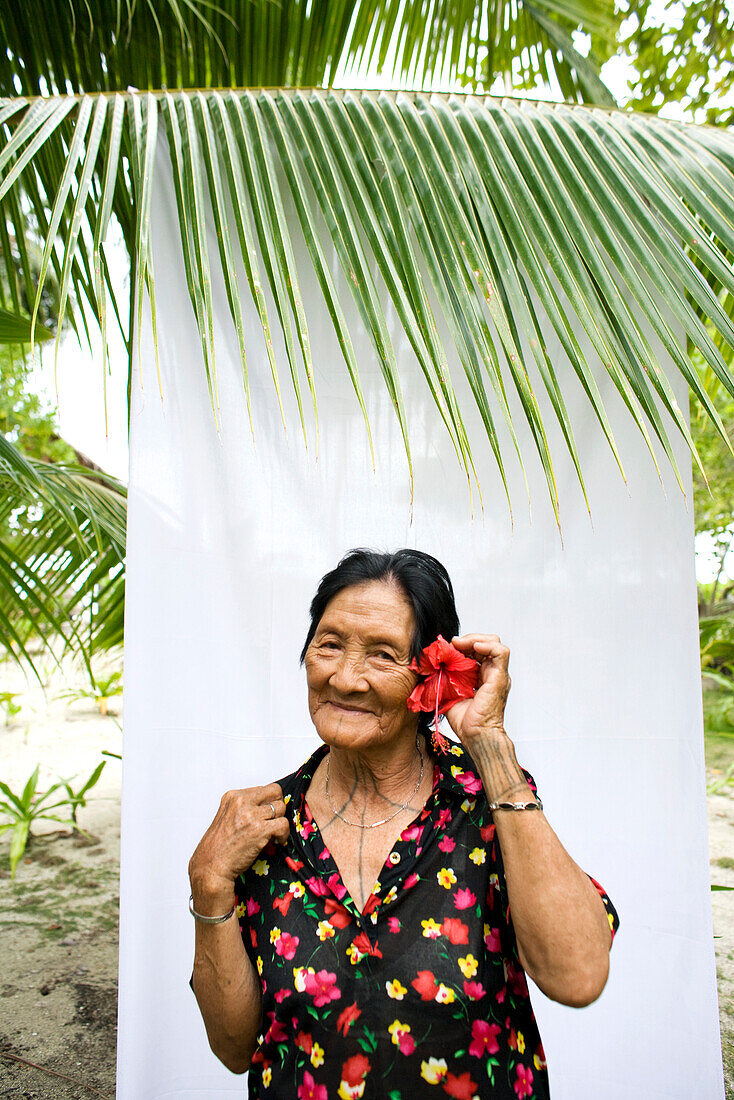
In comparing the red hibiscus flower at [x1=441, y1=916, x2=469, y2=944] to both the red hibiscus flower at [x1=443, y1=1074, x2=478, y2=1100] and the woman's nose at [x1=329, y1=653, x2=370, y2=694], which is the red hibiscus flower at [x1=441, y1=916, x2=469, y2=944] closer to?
the red hibiscus flower at [x1=443, y1=1074, x2=478, y2=1100]

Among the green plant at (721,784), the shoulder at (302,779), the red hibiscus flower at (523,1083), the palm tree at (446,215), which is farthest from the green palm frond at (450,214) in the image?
the green plant at (721,784)

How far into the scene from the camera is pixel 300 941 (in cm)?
152

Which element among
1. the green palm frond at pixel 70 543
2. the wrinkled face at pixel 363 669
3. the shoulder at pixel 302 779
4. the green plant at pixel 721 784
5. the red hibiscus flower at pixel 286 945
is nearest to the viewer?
the red hibiscus flower at pixel 286 945

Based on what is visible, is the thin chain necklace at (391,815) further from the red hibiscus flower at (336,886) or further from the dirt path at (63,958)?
the dirt path at (63,958)

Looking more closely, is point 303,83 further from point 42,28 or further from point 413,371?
point 413,371

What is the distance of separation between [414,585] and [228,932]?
2.47ft

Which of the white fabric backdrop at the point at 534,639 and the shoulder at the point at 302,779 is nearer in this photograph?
the shoulder at the point at 302,779

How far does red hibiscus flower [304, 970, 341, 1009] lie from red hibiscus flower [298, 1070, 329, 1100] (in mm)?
136

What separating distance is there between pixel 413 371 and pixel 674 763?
126 centimetres

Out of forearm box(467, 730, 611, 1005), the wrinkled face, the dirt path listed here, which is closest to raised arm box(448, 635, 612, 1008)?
forearm box(467, 730, 611, 1005)

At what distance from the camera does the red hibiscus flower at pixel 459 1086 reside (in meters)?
1.45

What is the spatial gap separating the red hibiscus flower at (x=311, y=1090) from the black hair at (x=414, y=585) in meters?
0.69

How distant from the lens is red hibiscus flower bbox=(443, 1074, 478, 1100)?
1452 millimetres

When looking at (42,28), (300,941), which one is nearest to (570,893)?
(300,941)
